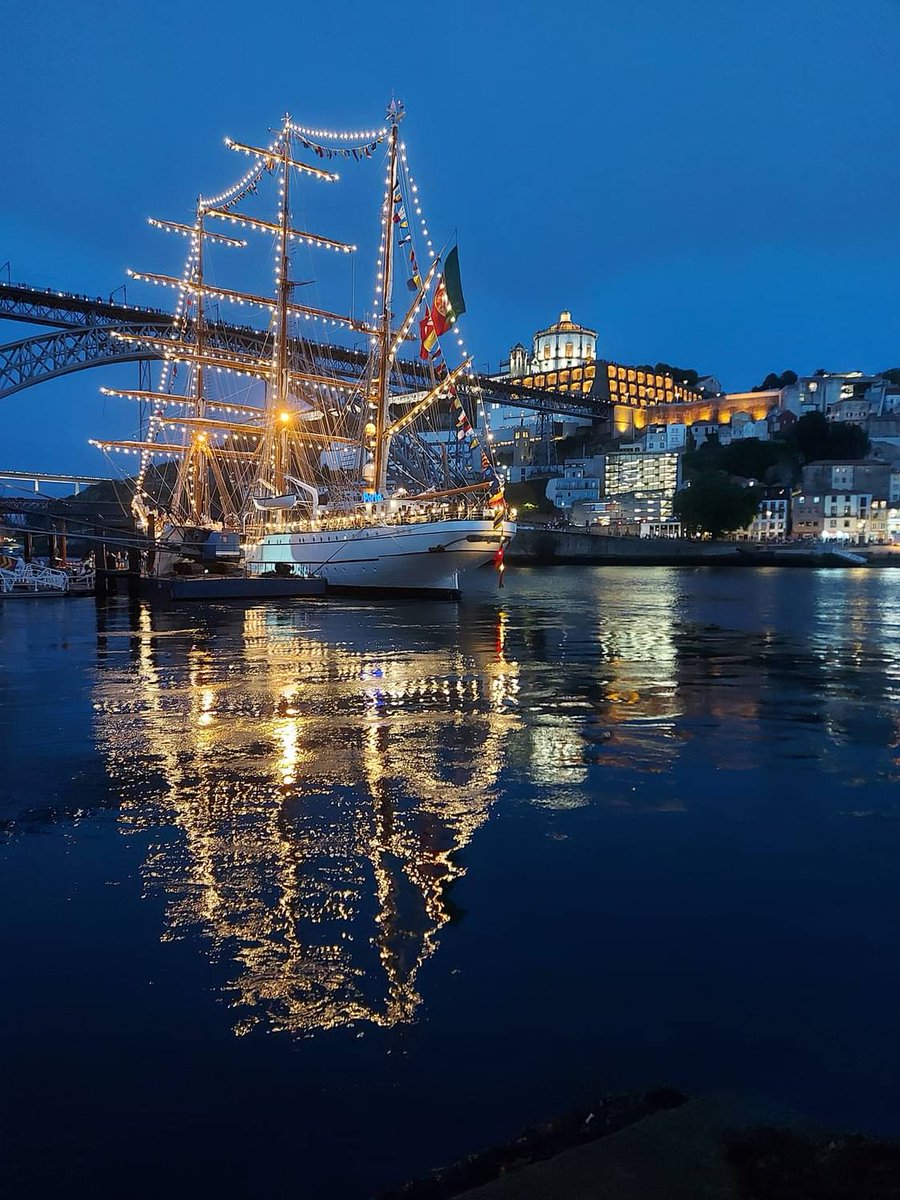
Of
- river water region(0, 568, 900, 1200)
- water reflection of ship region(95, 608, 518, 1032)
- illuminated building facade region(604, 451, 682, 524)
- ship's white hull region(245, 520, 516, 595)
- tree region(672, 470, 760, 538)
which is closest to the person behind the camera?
river water region(0, 568, 900, 1200)

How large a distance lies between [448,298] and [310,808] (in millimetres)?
31802

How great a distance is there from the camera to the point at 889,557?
11625 centimetres

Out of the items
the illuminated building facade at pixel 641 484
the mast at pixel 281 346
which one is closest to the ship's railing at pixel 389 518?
the mast at pixel 281 346

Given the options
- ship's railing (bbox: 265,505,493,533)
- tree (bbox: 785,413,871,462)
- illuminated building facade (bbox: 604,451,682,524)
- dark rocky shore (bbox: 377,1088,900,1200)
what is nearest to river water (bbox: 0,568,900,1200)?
dark rocky shore (bbox: 377,1088,900,1200)

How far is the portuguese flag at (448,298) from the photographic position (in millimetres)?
34938

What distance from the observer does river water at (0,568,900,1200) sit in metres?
3.22

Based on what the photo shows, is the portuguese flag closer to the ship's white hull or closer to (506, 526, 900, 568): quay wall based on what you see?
the ship's white hull

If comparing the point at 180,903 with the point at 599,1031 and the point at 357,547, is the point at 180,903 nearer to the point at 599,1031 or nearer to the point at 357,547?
the point at 599,1031

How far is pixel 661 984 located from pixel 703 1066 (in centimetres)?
67

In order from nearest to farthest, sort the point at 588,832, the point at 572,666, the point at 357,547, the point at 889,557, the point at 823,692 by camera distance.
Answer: the point at 588,832 < the point at 823,692 < the point at 572,666 < the point at 357,547 < the point at 889,557

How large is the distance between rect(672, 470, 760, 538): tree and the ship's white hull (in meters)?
89.6

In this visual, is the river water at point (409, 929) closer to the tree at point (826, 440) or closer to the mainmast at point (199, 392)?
the mainmast at point (199, 392)

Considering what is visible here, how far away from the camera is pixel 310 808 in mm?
7168

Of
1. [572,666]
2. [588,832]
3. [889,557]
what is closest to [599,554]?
[889,557]
